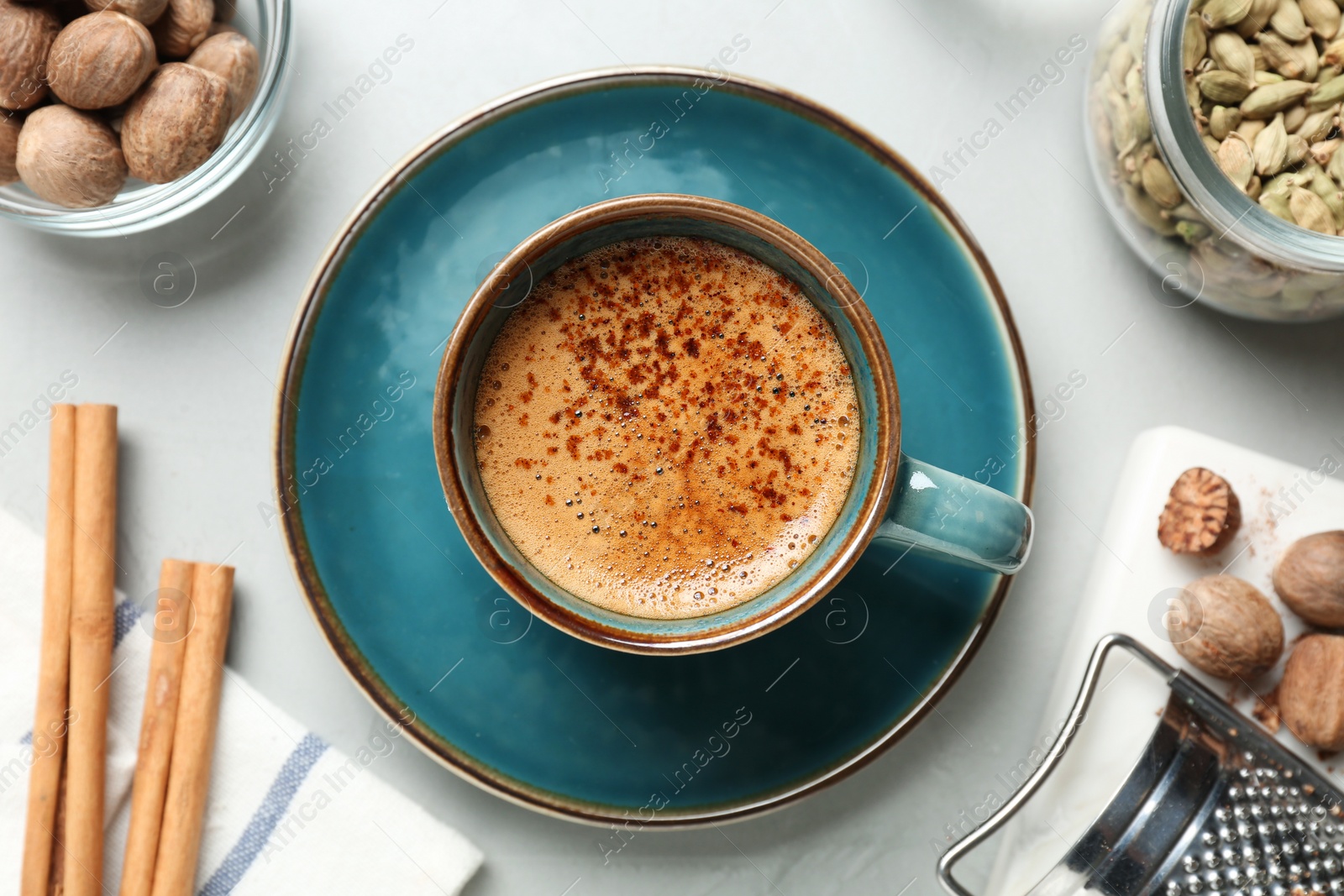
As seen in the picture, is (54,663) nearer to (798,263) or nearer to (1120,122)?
(798,263)

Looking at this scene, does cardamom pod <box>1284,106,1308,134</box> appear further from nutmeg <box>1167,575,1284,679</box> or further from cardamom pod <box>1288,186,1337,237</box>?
nutmeg <box>1167,575,1284,679</box>

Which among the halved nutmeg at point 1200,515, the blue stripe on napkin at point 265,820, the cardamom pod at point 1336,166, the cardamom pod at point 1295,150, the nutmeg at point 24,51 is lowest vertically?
the blue stripe on napkin at point 265,820

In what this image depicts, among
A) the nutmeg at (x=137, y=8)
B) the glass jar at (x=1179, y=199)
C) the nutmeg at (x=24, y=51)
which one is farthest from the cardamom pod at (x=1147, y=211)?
the nutmeg at (x=24, y=51)

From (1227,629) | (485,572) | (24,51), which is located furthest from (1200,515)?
(24,51)

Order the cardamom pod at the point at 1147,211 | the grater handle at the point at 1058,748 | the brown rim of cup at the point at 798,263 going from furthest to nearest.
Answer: the cardamom pod at the point at 1147,211 < the grater handle at the point at 1058,748 < the brown rim of cup at the point at 798,263

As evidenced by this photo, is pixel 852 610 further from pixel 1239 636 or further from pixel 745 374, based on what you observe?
pixel 1239 636

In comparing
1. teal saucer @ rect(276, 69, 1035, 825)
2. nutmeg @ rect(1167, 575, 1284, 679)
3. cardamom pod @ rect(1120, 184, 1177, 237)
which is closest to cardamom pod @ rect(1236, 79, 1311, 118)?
cardamom pod @ rect(1120, 184, 1177, 237)

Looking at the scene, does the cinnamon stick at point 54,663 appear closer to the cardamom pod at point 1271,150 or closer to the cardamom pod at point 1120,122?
the cardamom pod at point 1120,122

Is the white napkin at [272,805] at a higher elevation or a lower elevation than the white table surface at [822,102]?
lower
